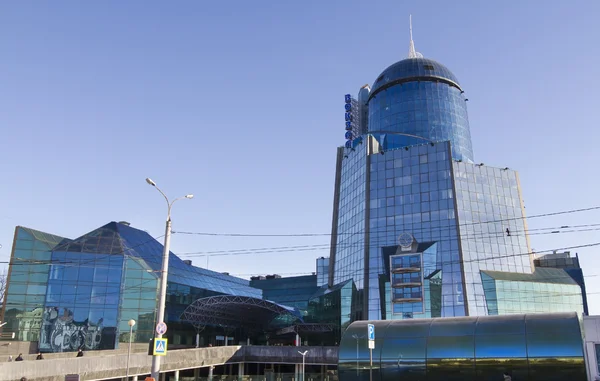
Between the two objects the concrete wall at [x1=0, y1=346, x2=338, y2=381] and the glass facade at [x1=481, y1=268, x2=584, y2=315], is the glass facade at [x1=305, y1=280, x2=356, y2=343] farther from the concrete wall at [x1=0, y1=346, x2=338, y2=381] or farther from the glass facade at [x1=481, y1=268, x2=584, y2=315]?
the concrete wall at [x1=0, y1=346, x2=338, y2=381]

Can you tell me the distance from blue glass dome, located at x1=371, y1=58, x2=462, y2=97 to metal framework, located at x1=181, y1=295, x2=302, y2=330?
6091 cm

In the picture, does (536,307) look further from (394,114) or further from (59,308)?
(59,308)

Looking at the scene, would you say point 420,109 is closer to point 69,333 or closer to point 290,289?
point 290,289

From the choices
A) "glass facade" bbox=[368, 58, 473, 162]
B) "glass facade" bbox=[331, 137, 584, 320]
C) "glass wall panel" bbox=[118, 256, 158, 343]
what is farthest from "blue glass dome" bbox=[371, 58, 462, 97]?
"glass wall panel" bbox=[118, 256, 158, 343]

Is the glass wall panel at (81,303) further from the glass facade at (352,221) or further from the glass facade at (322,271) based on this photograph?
the glass facade at (322,271)

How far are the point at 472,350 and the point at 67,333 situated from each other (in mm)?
50081

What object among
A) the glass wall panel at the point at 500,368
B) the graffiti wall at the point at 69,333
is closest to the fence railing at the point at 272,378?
the glass wall panel at the point at 500,368

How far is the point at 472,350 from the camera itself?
34.8 m

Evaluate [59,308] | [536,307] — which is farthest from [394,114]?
[59,308]

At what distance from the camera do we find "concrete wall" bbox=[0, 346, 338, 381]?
104ft

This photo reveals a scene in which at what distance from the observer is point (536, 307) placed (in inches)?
3263

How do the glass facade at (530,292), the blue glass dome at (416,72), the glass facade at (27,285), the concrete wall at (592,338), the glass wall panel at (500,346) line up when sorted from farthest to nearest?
1. the blue glass dome at (416,72)
2. the glass facade at (530,292)
3. the glass facade at (27,285)
4. the concrete wall at (592,338)
5. the glass wall panel at (500,346)

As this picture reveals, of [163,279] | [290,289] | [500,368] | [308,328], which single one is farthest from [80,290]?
[290,289]

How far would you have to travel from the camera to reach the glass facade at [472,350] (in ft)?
107
